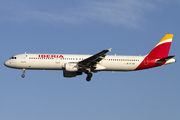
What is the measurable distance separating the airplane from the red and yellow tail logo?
1.41 ft

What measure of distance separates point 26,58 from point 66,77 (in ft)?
24.4

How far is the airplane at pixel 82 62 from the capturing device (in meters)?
52.4

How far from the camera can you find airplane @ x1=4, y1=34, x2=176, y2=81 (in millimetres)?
52438

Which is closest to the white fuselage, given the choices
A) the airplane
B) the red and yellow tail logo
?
the airplane

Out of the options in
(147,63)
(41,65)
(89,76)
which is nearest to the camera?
(41,65)

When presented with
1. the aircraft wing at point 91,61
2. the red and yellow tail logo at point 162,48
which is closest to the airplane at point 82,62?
the aircraft wing at point 91,61

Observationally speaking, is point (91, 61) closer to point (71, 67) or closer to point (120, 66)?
point (71, 67)

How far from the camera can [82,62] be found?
51750 mm

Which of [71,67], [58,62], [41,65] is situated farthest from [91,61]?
[41,65]

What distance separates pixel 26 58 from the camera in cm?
5331

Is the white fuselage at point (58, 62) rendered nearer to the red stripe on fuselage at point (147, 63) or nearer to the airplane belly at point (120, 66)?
the airplane belly at point (120, 66)

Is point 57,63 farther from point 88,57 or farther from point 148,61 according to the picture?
point 148,61

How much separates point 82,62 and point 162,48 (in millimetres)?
14881

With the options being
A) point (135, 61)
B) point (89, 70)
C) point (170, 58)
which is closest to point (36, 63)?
point (89, 70)
